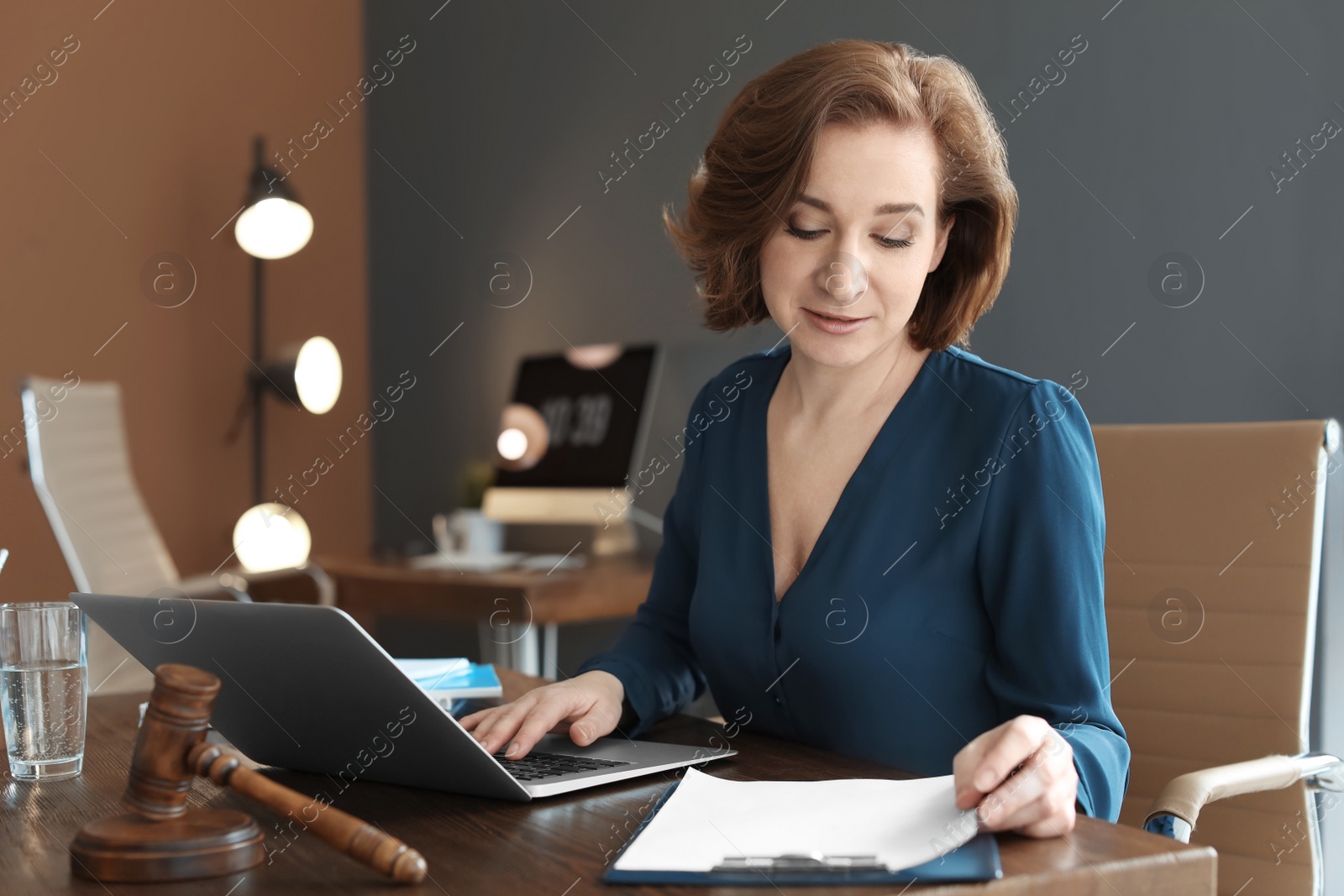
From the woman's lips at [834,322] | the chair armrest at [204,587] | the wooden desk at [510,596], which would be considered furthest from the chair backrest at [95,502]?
the woman's lips at [834,322]

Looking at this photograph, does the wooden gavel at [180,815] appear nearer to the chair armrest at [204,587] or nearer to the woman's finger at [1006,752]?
the woman's finger at [1006,752]

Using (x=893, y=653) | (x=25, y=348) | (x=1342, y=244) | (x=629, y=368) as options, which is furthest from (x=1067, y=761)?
(x=25, y=348)

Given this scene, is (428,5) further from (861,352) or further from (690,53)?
(861,352)

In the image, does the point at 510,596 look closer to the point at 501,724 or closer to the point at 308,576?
the point at 308,576

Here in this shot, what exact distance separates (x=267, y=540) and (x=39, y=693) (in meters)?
3.20

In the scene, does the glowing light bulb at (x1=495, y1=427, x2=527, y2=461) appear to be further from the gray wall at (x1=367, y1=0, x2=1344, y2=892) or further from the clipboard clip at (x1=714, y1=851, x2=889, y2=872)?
the clipboard clip at (x1=714, y1=851, x2=889, y2=872)

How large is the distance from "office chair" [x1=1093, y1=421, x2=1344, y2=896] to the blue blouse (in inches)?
9.8

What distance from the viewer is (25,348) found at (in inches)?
141

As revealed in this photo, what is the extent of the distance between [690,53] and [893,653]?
1960 millimetres

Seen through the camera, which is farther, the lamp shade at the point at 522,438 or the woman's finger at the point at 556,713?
the lamp shade at the point at 522,438

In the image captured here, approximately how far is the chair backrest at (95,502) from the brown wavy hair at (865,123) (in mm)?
2080

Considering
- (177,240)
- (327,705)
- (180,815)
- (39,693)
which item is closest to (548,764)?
(327,705)

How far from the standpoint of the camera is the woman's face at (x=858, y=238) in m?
1.13

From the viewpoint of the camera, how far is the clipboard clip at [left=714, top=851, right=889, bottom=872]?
630 millimetres
